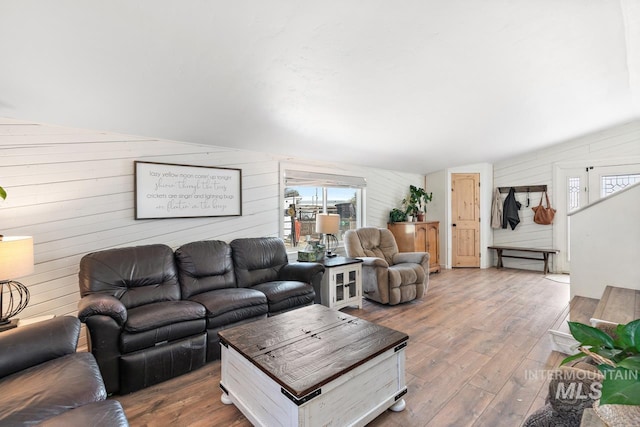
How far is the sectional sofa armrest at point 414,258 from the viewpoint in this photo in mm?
4137

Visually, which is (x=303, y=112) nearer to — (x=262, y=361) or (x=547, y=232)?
(x=262, y=361)

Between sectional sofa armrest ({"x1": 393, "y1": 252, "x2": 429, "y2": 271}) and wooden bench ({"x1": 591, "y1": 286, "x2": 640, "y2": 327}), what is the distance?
6.20ft

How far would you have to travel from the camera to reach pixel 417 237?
538 cm

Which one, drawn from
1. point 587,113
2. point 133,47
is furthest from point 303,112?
point 587,113

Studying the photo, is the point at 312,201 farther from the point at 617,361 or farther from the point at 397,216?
the point at 617,361

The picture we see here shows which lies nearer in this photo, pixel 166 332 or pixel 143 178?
pixel 166 332

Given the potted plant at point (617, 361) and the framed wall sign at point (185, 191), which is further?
the framed wall sign at point (185, 191)

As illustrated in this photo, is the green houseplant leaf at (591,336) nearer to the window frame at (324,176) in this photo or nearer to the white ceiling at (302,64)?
the white ceiling at (302,64)

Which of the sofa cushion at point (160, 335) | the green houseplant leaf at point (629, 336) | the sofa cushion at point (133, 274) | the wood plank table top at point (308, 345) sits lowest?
the sofa cushion at point (160, 335)

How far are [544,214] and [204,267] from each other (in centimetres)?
621

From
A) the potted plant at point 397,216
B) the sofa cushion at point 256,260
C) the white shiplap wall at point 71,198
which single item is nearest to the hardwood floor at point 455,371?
the sofa cushion at point 256,260

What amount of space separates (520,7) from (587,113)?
339 centimetres

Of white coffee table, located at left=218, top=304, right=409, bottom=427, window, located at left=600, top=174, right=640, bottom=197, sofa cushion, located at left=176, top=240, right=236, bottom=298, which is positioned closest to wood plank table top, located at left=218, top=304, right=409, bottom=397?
white coffee table, located at left=218, top=304, right=409, bottom=427

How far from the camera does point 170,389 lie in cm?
209
